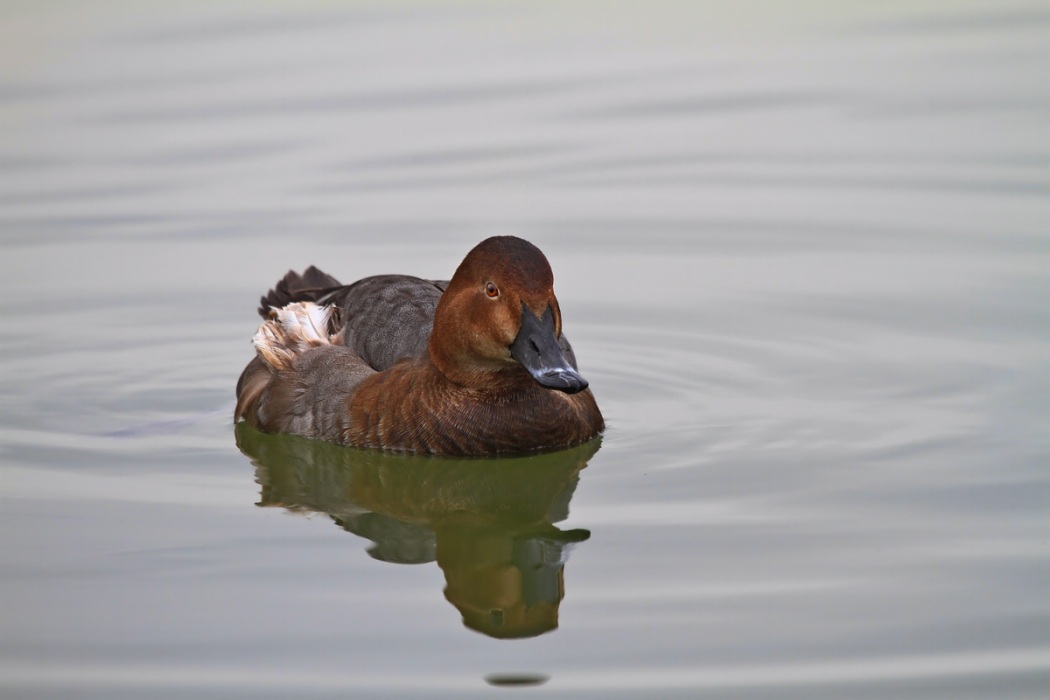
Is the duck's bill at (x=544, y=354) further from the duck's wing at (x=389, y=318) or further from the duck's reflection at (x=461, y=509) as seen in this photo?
the duck's wing at (x=389, y=318)

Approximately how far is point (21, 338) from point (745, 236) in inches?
196

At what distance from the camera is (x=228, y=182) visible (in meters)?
13.3

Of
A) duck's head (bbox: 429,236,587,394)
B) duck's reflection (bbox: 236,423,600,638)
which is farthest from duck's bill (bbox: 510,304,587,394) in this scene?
duck's reflection (bbox: 236,423,600,638)

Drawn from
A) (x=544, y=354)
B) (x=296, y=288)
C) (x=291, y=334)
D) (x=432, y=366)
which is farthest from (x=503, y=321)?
(x=296, y=288)

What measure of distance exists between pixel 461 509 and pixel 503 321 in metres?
0.91

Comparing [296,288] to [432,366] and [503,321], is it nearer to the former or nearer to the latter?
[432,366]

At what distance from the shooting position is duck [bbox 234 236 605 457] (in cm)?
812

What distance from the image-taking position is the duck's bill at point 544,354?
7.74 metres

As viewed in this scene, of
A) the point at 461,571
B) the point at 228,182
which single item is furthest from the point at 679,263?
the point at 461,571

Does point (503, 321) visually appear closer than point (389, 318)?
Yes

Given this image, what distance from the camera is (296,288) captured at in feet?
34.1

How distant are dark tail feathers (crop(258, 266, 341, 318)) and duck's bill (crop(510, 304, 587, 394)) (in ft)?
7.57

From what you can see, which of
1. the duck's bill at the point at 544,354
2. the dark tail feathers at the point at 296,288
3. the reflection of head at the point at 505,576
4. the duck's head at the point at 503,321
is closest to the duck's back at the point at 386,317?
the dark tail feathers at the point at 296,288

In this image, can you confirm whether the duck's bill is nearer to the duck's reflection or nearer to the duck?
the duck
